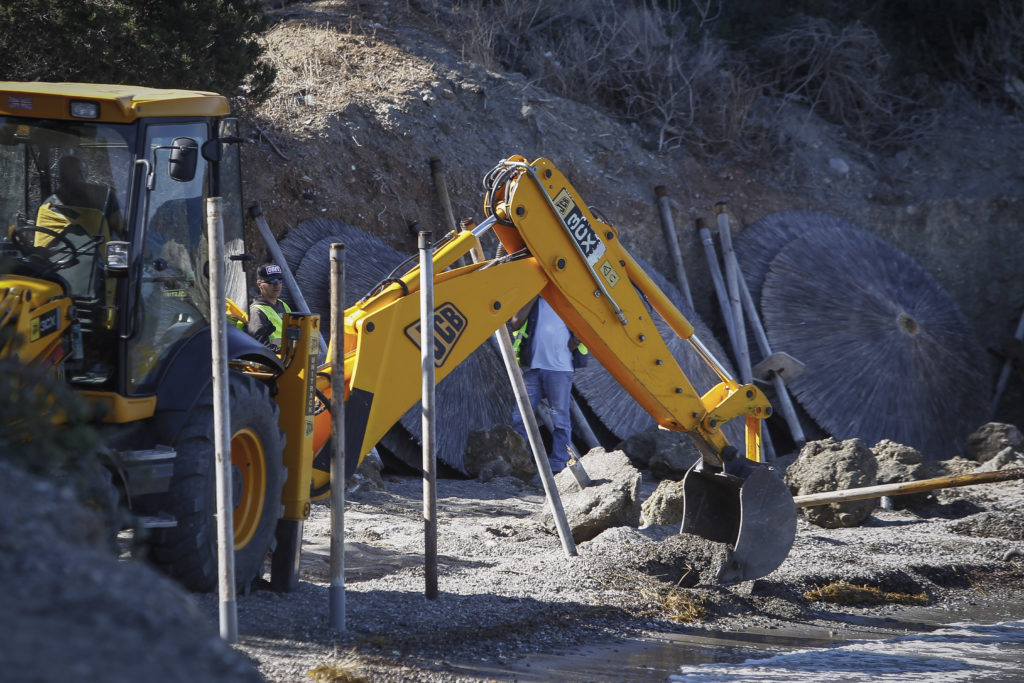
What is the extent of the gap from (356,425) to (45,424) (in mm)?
2292

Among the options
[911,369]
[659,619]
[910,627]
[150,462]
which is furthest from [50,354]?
[911,369]

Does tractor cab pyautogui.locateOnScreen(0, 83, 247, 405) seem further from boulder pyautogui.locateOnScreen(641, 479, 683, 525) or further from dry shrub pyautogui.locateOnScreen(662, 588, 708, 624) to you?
A: boulder pyautogui.locateOnScreen(641, 479, 683, 525)

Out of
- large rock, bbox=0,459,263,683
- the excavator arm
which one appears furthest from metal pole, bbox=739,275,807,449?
large rock, bbox=0,459,263,683

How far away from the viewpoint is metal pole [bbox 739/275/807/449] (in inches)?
469

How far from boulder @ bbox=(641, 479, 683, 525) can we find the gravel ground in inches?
19.1

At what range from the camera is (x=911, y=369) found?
12.6 m

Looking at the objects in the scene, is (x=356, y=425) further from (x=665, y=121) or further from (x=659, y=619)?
(x=665, y=121)

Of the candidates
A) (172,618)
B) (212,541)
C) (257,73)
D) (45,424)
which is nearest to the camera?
(172,618)

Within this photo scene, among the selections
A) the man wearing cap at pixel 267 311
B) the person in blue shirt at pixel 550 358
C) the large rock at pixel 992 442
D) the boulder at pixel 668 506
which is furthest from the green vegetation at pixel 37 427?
the large rock at pixel 992 442

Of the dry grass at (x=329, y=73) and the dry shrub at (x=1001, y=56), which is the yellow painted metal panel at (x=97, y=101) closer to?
the dry grass at (x=329, y=73)

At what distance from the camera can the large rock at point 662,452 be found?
32.4ft

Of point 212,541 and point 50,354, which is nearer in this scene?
point 50,354

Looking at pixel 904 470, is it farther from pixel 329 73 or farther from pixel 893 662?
pixel 329 73

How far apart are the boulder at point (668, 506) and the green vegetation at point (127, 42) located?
A: 5071 millimetres
